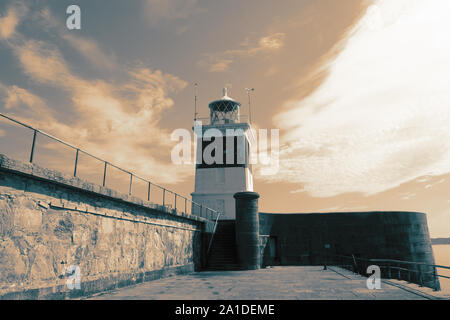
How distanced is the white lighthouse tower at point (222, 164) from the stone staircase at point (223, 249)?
7.56 meters

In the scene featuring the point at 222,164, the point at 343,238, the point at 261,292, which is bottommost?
the point at 261,292

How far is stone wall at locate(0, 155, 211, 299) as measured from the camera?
5.95 metres

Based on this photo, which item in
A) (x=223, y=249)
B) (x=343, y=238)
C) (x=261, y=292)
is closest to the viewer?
(x=261, y=292)

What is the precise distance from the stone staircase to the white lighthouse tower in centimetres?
756

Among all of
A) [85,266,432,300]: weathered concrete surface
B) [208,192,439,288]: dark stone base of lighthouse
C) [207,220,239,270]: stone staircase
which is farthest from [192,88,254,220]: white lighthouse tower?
[85,266,432,300]: weathered concrete surface

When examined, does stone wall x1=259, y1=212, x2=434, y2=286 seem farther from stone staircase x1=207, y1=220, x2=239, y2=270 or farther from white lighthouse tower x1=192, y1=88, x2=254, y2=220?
white lighthouse tower x1=192, y1=88, x2=254, y2=220

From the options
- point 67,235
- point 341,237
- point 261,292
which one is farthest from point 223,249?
point 67,235

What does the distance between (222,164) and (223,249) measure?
11914mm

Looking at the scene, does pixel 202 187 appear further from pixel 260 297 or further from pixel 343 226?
pixel 260 297

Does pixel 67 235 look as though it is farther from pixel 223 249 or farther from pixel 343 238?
pixel 343 238

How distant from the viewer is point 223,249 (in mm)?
17438

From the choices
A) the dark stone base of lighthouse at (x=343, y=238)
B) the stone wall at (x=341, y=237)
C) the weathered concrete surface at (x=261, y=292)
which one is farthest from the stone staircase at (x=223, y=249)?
the weathered concrete surface at (x=261, y=292)

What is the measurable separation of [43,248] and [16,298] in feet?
3.58
